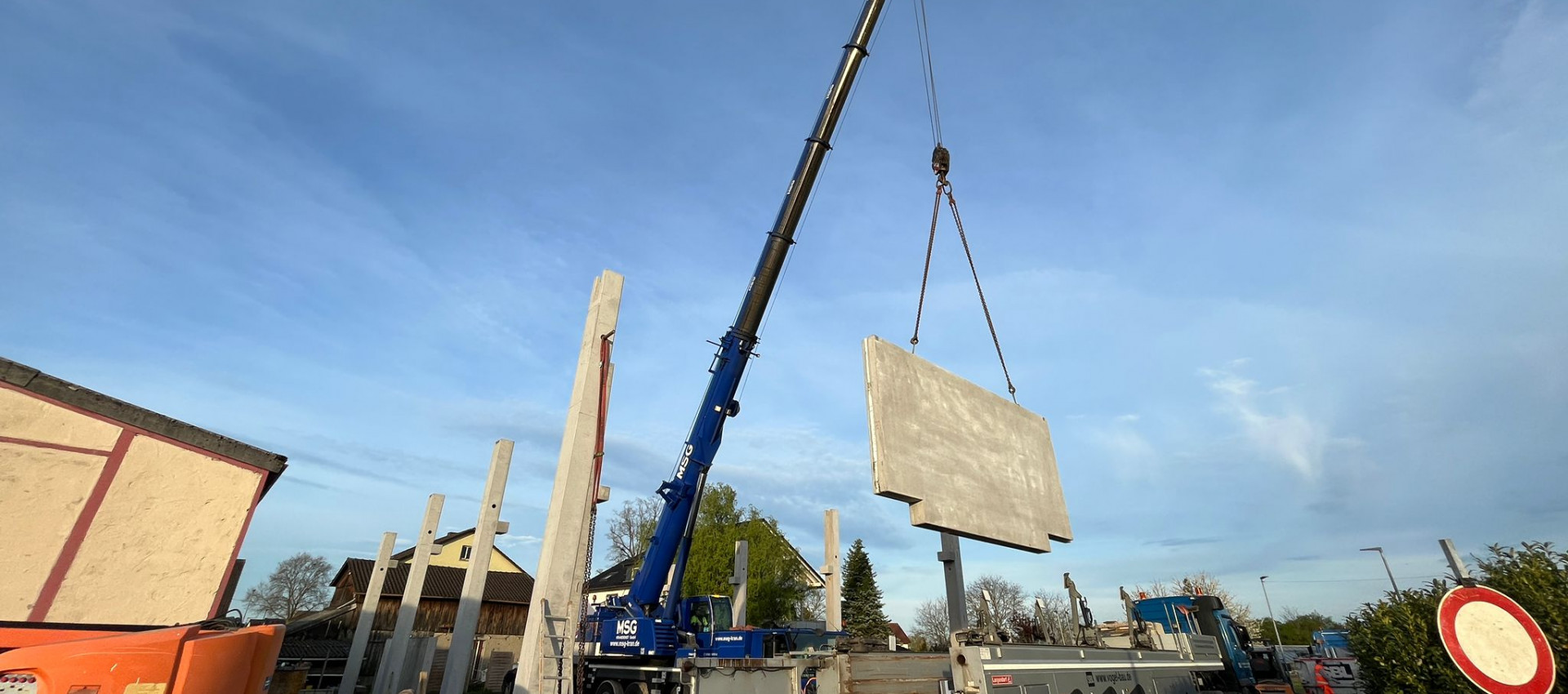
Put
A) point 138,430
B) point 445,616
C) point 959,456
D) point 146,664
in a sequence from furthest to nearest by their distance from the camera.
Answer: point 445,616
point 959,456
point 138,430
point 146,664

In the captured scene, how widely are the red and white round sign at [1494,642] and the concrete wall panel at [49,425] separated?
1103 centimetres

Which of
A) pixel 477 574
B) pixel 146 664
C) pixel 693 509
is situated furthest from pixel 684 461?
pixel 146 664

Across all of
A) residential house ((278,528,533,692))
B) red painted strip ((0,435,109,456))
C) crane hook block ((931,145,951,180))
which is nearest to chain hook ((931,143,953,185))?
crane hook block ((931,145,951,180))

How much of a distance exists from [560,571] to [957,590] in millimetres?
8095

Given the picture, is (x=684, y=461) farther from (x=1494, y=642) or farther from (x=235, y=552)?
(x=1494, y=642)

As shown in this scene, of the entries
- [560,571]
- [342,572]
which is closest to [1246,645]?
[560,571]

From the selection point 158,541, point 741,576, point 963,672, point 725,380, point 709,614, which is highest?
point 725,380

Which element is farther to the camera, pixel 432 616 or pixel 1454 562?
pixel 432 616

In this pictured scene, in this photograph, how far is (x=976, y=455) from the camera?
324 inches

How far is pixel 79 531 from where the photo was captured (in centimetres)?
649

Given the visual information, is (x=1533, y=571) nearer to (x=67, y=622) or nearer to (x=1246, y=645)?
(x=1246, y=645)

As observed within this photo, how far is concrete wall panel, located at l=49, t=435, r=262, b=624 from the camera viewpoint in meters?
6.49

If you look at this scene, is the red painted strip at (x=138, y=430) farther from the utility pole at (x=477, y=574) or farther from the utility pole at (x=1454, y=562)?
the utility pole at (x=1454, y=562)

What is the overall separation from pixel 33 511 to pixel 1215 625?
1810cm
